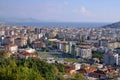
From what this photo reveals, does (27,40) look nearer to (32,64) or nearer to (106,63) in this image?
(106,63)

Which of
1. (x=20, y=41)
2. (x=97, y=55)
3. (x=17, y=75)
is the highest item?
(x=17, y=75)

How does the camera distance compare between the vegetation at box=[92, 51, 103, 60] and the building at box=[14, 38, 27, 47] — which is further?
the building at box=[14, 38, 27, 47]

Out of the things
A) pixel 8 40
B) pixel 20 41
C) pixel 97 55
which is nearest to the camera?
pixel 97 55

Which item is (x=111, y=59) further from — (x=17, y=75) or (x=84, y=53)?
(x=17, y=75)

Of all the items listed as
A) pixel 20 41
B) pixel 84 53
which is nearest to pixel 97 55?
pixel 84 53

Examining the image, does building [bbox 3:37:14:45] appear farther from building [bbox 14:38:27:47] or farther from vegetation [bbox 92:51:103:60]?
vegetation [bbox 92:51:103:60]

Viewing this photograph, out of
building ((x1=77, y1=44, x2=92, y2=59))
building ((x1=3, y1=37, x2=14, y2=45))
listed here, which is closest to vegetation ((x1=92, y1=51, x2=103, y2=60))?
building ((x1=77, y1=44, x2=92, y2=59))

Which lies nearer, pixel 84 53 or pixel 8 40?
pixel 84 53

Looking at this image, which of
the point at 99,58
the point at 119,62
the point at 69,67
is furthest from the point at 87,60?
the point at 69,67

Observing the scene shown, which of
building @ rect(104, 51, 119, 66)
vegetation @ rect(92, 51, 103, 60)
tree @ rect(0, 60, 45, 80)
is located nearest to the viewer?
tree @ rect(0, 60, 45, 80)

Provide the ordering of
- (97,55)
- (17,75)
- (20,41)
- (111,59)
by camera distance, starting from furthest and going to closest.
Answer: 1. (20,41)
2. (97,55)
3. (111,59)
4. (17,75)

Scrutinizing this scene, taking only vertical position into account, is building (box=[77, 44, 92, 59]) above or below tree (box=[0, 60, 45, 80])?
below
